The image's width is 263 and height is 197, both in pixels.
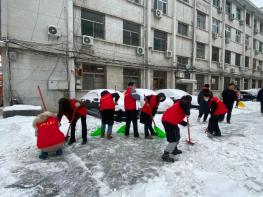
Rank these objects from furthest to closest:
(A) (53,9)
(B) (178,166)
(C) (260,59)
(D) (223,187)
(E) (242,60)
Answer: (C) (260,59) → (E) (242,60) → (A) (53,9) → (B) (178,166) → (D) (223,187)

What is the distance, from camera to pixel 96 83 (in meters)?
13.6

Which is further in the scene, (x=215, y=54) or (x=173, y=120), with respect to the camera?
(x=215, y=54)

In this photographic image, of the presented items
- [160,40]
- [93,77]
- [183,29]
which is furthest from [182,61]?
[93,77]

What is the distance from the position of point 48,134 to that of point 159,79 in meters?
13.8

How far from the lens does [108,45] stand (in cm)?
1356

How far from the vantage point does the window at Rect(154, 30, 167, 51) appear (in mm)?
16656

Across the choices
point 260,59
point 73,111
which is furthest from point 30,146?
point 260,59

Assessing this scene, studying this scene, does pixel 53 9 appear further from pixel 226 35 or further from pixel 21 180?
pixel 226 35

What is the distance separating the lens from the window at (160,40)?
16.7 metres

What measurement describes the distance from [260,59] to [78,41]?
31.3 metres

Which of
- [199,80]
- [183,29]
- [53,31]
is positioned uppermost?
[183,29]

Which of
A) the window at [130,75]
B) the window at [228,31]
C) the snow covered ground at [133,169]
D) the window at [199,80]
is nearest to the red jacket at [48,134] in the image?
the snow covered ground at [133,169]

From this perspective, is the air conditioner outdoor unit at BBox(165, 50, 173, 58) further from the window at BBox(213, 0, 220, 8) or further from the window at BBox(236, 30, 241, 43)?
the window at BBox(236, 30, 241, 43)

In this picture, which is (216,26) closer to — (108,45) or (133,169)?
(108,45)
